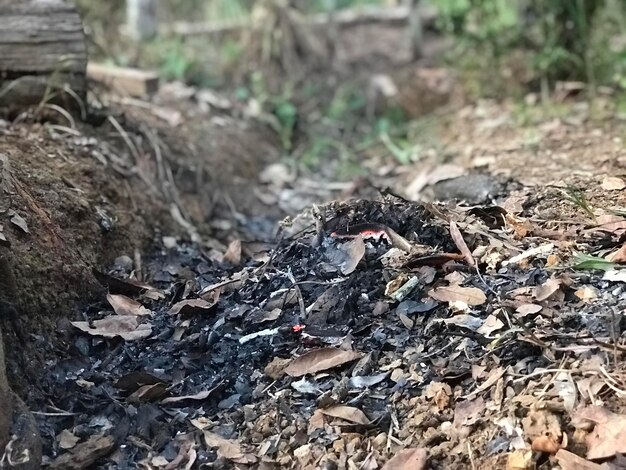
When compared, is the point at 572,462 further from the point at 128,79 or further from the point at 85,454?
the point at 128,79

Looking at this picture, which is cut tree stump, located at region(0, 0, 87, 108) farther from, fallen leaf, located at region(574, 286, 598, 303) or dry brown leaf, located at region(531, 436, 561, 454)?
dry brown leaf, located at region(531, 436, 561, 454)

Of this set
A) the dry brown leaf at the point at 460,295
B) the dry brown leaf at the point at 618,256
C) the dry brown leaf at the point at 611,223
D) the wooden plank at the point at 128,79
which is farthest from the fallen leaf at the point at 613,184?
the wooden plank at the point at 128,79

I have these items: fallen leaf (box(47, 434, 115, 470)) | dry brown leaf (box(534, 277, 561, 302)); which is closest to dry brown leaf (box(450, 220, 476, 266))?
dry brown leaf (box(534, 277, 561, 302))

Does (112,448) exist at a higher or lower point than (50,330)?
lower

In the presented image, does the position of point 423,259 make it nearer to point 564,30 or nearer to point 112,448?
point 112,448

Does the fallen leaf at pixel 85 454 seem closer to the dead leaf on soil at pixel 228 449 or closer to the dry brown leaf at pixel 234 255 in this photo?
the dead leaf on soil at pixel 228 449

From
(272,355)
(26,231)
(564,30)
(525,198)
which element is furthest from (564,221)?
(564,30)

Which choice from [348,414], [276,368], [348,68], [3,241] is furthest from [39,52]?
[348,68]
